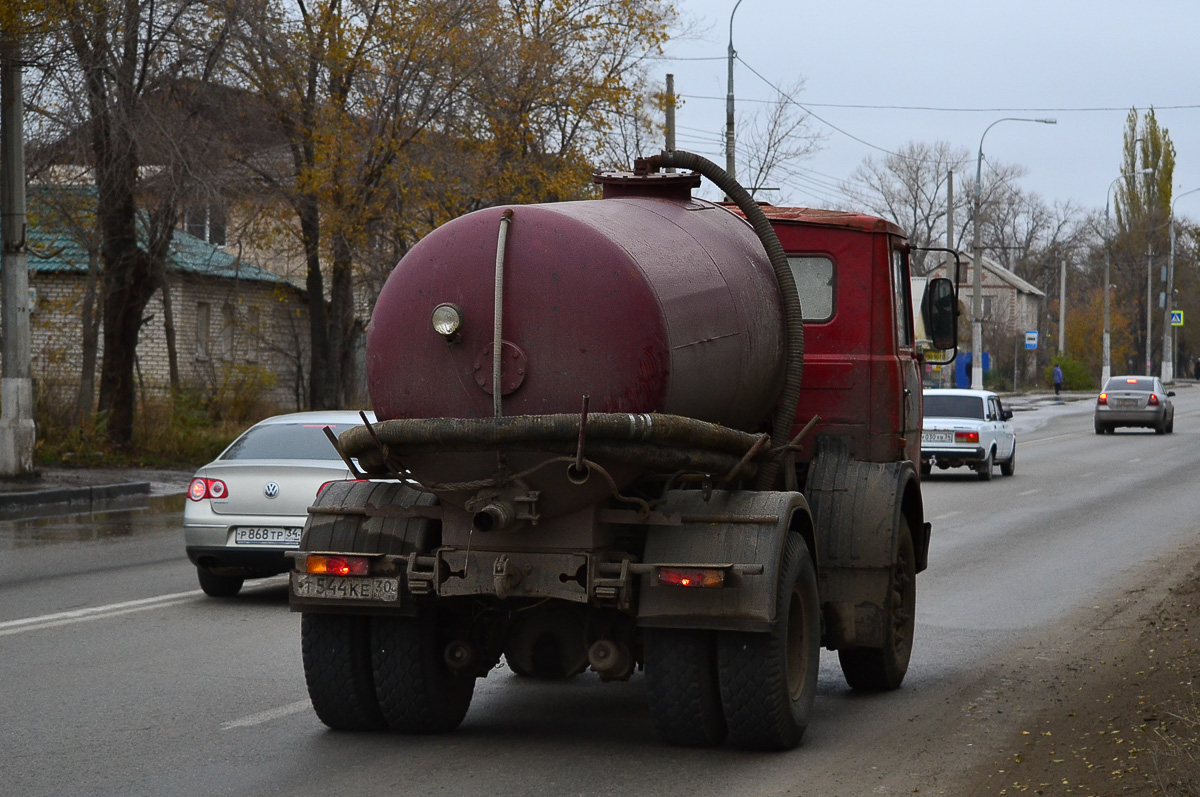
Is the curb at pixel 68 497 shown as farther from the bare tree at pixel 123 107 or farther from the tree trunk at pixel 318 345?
the tree trunk at pixel 318 345

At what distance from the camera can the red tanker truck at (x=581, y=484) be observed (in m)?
5.76

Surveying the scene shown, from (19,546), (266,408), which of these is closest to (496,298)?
(19,546)

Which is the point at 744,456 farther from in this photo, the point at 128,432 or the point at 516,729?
the point at 128,432

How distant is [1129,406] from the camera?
39.5 m

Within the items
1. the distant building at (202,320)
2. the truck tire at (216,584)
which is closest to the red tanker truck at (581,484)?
the truck tire at (216,584)

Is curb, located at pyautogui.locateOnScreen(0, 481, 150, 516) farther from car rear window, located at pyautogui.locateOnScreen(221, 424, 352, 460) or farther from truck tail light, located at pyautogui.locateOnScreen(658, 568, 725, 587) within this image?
truck tail light, located at pyautogui.locateOnScreen(658, 568, 725, 587)

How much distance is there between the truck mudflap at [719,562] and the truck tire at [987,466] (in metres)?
19.3

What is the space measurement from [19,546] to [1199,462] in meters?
22.8

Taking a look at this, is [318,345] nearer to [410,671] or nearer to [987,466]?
[987,466]

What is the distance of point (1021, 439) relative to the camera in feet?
124

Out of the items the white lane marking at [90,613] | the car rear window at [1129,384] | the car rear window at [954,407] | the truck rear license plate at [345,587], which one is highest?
the car rear window at [1129,384]

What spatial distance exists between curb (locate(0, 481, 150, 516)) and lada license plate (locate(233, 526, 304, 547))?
27.6 feet

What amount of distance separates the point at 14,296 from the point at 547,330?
16525 millimetres

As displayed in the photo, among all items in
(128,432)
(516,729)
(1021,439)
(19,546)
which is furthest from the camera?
(1021,439)
